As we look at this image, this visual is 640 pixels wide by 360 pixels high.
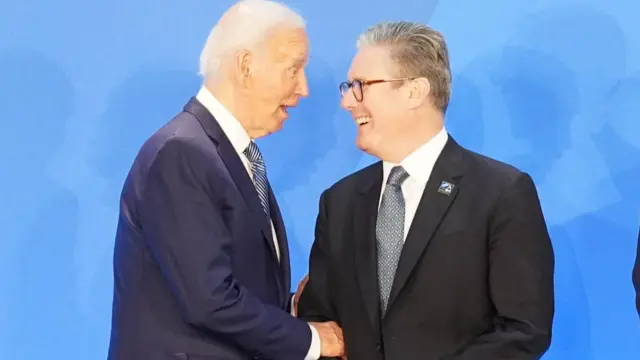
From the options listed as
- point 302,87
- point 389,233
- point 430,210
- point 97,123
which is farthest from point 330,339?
point 97,123

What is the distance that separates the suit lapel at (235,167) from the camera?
2.20m

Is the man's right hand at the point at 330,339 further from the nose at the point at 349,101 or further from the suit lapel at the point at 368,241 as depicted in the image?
the nose at the point at 349,101

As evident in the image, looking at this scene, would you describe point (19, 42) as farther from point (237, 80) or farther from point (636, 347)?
point (636, 347)

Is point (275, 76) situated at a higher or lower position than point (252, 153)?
higher

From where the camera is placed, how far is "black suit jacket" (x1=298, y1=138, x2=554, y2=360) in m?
2.18

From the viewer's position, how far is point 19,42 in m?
3.22

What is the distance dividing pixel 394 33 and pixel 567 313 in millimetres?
1258

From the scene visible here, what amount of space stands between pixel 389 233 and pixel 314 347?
1.08 ft

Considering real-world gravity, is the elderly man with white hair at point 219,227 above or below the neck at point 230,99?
below

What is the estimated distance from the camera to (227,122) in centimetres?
228

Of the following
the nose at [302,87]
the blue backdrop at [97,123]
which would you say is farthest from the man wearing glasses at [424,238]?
the blue backdrop at [97,123]

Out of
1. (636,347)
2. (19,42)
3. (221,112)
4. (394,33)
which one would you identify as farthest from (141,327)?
(636,347)

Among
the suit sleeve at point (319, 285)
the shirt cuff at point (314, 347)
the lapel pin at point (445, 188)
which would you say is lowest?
the shirt cuff at point (314, 347)

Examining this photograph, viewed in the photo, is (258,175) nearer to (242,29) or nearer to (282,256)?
(282,256)
